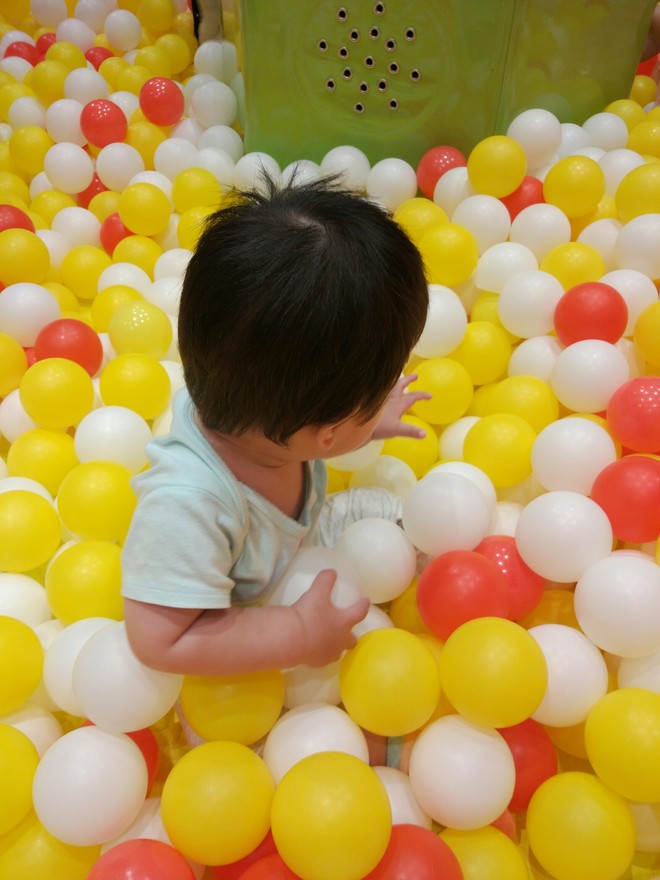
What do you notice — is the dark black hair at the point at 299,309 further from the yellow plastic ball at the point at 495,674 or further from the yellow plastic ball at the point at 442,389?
the yellow plastic ball at the point at 442,389

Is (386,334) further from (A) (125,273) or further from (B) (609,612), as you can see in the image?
(A) (125,273)

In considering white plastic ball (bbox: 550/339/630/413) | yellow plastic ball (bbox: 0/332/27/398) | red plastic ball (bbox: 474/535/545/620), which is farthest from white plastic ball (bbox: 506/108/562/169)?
yellow plastic ball (bbox: 0/332/27/398)

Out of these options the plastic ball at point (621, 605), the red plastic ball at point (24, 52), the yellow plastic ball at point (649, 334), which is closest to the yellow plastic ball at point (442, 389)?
the yellow plastic ball at point (649, 334)

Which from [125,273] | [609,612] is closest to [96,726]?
[609,612]

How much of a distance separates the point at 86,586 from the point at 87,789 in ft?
0.78

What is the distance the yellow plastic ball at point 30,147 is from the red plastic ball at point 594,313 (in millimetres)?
1251

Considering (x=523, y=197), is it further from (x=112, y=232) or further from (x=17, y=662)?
(x=17, y=662)

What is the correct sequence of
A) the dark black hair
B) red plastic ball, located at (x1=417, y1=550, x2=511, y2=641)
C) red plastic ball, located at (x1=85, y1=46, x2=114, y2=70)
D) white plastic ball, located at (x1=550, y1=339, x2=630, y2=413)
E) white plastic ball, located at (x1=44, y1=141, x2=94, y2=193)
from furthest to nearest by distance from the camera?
red plastic ball, located at (x1=85, y1=46, x2=114, y2=70) < white plastic ball, located at (x1=44, y1=141, x2=94, y2=193) < white plastic ball, located at (x1=550, y1=339, x2=630, y2=413) < red plastic ball, located at (x1=417, y1=550, x2=511, y2=641) < the dark black hair

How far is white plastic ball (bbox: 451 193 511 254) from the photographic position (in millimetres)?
1360

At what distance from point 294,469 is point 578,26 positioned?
1.24m

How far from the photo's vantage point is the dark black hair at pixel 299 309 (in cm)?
59

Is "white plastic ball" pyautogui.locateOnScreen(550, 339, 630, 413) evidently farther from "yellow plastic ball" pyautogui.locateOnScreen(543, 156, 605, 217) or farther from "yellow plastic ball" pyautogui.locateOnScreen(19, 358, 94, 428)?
"yellow plastic ball" pyautogui.locateOnScreen(19, 358, 94, 428)

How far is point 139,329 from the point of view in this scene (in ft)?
3.98

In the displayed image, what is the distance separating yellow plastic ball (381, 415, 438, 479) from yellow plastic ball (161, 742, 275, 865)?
52 cm
